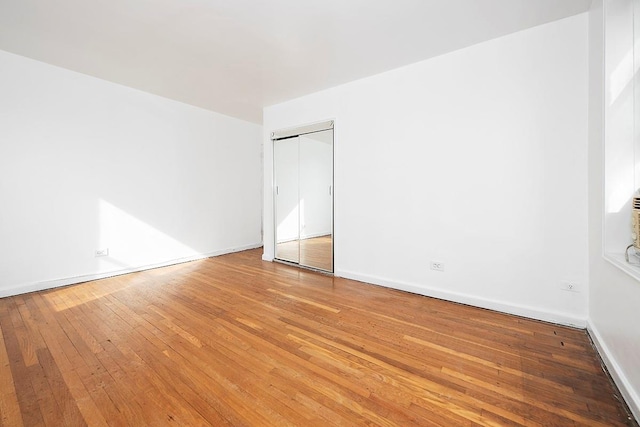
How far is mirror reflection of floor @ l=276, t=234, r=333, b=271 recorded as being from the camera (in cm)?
416

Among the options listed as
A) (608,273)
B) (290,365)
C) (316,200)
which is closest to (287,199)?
(316,200)

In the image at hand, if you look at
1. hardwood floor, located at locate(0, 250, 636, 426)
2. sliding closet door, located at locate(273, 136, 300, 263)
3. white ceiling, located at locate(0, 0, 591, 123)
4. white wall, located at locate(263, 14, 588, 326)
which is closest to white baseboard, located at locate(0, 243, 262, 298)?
hardwood floor, located at locate(0, 250, 636, 426)

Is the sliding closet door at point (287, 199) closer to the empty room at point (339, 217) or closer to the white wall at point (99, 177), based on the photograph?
the empty room at point (339, 217)

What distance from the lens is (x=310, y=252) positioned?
4.46 metres

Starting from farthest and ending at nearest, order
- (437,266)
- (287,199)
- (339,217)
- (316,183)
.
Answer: (287,199) < (316,183) < (339,217) < (437,266)

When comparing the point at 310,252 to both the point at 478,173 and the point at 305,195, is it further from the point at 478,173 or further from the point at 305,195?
the point at 478,173

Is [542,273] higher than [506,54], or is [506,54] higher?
[506,54]

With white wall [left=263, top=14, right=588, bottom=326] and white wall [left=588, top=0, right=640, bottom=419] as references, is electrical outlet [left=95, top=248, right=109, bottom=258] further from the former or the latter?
white wall [left=588, top=0, right=640, bottom=419]

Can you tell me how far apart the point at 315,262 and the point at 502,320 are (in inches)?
104

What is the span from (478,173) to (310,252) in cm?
277

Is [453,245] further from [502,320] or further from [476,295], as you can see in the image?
[502,320]

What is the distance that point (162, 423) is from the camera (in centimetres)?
136

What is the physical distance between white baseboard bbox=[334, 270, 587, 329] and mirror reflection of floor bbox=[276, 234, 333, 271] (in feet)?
1.96

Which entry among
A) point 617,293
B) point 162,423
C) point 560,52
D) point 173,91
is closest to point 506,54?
point 560,52
